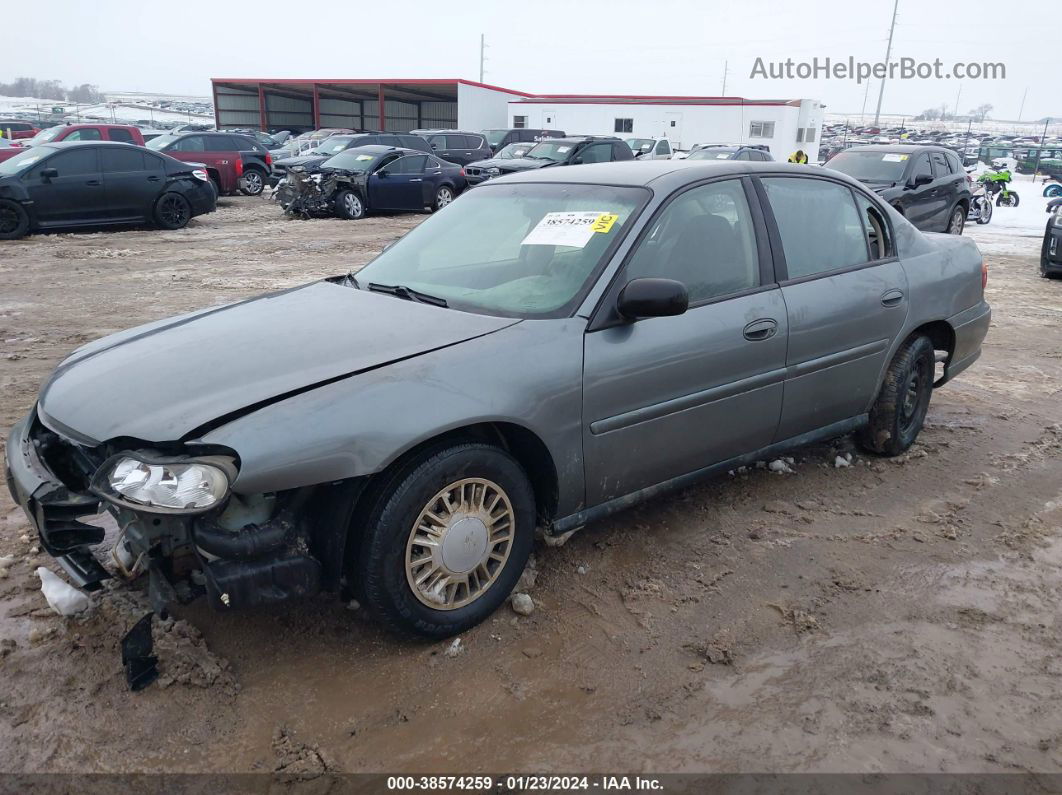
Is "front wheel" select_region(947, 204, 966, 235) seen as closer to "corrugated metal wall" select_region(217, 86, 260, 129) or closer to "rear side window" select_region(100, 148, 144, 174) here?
"rear side window" select_region(100, 148, 144, 174)

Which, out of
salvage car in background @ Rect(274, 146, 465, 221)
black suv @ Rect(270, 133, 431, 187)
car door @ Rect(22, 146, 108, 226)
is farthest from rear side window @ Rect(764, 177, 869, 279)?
black suv @ Rect(270, 133, 431, 187)

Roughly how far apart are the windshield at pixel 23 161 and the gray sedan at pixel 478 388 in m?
11.1

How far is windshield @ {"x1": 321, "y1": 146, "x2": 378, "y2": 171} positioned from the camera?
55.4 feet

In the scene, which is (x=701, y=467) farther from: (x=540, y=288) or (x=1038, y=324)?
(x=1038, y=324)

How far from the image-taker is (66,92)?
137 metres

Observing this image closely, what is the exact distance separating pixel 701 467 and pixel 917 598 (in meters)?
1.01

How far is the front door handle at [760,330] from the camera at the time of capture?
12.0ft

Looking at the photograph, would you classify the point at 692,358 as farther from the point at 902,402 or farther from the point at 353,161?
the point at 353,161

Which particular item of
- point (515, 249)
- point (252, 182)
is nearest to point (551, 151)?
point (252, 182)

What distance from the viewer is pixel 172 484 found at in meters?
2.42

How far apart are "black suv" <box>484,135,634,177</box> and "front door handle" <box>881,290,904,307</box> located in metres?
13.7

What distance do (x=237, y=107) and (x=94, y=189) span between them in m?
43.1

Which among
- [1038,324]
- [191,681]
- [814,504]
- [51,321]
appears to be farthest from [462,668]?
[1038,324]

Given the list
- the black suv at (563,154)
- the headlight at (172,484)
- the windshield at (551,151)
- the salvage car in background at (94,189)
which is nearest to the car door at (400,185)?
the black suv at (563,154)
